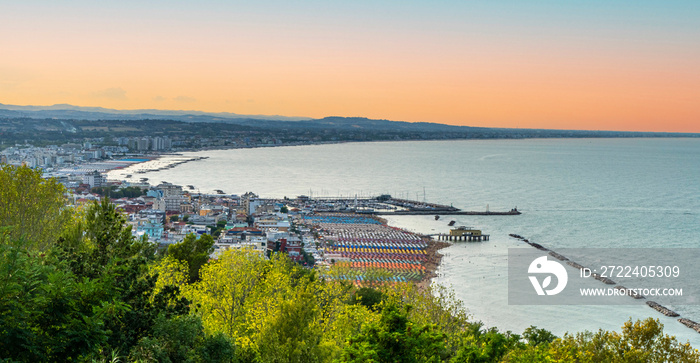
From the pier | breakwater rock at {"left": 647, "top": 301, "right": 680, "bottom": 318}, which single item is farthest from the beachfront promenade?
breakwater rock at {"left": 647, "top": 301, "right": 680, "bottom": 318}

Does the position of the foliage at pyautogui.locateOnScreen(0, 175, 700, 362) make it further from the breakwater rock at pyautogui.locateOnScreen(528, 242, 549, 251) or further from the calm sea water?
the breakwater rock at pyautogui.locateOnScreen(528, 242, 549, 251)

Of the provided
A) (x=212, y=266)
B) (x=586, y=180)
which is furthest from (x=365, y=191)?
Answer: (x=212, y=266)

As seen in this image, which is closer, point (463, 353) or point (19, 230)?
point (463, 353)

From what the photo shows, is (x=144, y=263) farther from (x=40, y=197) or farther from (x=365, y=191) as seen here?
(x=365, y=191)

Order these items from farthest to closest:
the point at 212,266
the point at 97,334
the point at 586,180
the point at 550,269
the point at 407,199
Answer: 1. the point at 586,180
2. the point at 407,199
3. the point at 550,269
4. the point at 212,266
5. the point at 97,334

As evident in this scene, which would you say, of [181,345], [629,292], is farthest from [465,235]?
[181,345]
